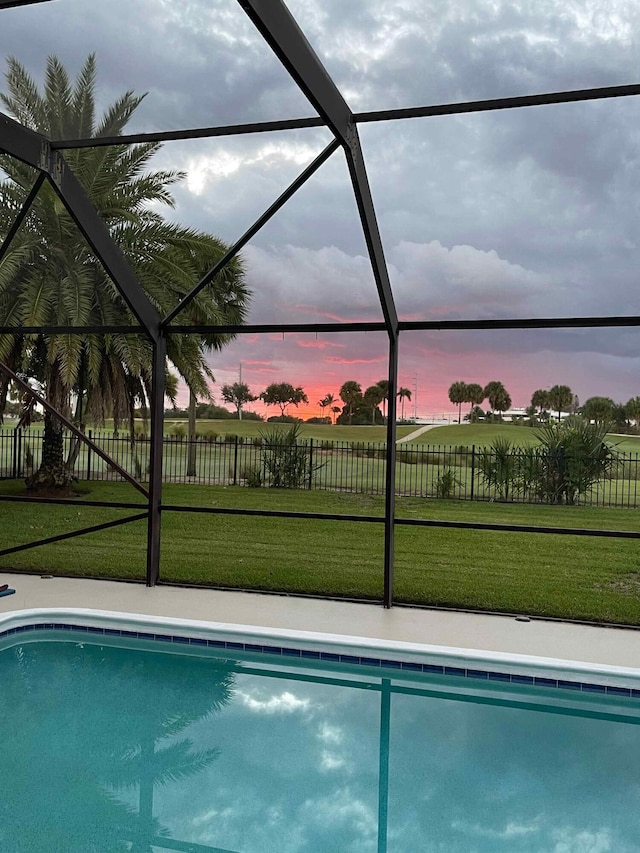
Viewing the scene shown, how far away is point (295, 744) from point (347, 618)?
1586 mm

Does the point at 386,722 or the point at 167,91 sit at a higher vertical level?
the point at 167,91

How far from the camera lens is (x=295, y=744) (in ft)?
13.2

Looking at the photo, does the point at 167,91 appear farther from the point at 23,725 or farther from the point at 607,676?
the point at 607,676

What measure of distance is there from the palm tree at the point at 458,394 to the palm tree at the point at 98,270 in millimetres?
3248

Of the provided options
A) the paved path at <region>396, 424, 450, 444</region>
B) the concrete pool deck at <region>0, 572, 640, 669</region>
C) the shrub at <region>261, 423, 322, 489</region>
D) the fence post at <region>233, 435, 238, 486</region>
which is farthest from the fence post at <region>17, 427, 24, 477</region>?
the concrete pool deck at <region>0, 572, 640, 669</region>

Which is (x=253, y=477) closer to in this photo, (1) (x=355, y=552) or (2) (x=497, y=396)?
(1) (x=355, y=552)

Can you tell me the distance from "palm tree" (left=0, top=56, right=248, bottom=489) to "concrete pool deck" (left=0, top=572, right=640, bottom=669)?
3.90 m

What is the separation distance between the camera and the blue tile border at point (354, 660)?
4.45 meters

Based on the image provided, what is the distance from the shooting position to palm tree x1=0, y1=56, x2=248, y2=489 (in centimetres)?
906

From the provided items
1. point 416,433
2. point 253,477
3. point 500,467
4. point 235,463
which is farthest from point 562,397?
point 235,463

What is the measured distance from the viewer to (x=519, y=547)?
1027 cm

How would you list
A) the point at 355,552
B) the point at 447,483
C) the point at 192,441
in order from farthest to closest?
the point at 192,441
the point at 447,483
the point at 355,552

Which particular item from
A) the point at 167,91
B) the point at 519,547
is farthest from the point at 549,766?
the point at 519,547

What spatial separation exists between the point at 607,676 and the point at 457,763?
1.15 meters
